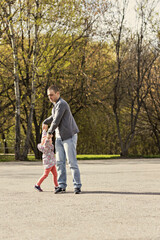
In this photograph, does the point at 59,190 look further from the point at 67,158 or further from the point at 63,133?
the point at 63,133

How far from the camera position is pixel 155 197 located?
301 inches

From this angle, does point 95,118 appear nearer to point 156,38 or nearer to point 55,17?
point 156,38

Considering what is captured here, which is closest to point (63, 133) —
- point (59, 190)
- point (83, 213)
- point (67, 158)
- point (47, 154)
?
point (67, 158)

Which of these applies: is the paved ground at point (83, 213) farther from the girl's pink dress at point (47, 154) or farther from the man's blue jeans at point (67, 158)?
the girl's pink dress at point (47, 154)

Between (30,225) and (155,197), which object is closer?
(30,225)

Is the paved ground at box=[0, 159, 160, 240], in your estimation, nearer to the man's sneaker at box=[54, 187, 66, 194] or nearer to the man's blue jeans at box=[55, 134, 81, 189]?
the man's sneaker at box=[54, 187, 66, 194]

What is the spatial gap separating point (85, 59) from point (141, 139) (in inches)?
408

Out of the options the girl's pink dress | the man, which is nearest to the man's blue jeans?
→ the man

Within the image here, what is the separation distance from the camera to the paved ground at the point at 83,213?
4.88 m

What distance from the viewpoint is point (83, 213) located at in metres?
6.13

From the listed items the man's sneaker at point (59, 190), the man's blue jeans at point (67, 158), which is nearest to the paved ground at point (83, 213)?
the man's sneaker at point (59, 190)

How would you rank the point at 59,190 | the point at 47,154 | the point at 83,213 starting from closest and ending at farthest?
the point at 83,213, the point at 59,190, the point at 47,154

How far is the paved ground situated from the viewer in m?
4.88

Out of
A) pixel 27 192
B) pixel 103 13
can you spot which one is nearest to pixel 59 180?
pixel 27 192
